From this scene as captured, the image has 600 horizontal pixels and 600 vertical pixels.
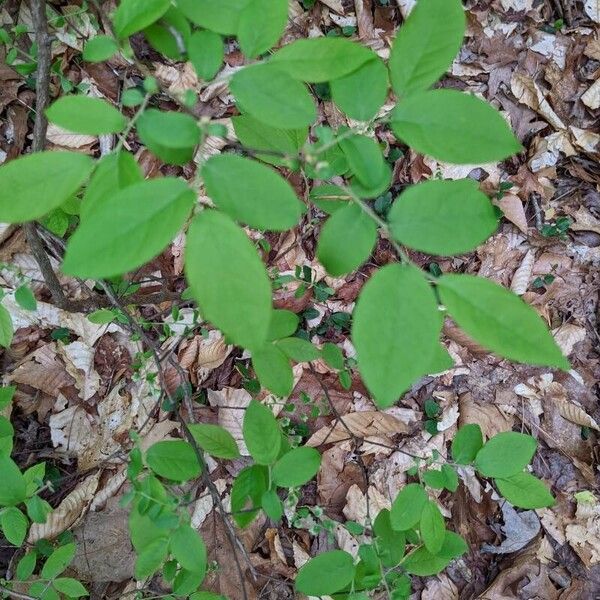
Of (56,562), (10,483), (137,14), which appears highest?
(137,14)

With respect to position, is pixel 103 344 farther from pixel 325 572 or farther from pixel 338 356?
pixel 325 572

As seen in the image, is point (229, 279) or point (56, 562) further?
point (56, 562)

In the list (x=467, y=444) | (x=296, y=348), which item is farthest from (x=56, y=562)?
(x=467, y=444)

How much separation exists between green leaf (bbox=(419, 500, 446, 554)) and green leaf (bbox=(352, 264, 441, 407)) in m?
0.84

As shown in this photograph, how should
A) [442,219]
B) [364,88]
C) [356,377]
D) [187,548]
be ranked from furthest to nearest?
[356,377], [187,548], [364,88], [442,219]

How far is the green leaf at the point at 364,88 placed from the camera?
91 cm

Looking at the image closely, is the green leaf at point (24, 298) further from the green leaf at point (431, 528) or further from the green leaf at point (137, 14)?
the green leaf at point (431, 528)

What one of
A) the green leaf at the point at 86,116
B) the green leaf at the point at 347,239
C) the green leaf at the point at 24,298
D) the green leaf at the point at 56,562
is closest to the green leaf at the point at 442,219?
the green leaf at the point at 347,239

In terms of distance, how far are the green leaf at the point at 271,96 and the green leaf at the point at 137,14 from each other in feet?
0.55

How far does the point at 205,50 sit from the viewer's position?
34.5 inches

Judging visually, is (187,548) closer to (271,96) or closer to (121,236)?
(121,236)

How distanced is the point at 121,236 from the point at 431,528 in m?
1.15

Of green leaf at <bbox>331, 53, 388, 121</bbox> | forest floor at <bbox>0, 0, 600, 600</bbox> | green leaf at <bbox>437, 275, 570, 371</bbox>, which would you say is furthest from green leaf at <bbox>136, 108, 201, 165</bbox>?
forest floor at <bbox>0, 0, 600, 600</bbox>

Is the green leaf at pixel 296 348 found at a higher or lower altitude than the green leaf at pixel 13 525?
higher
